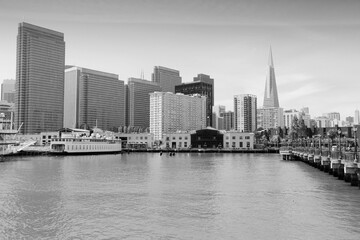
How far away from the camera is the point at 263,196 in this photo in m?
47.2

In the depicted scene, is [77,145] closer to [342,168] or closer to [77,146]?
[77,146]

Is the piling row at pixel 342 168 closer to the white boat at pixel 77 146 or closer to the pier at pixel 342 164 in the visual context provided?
the pier at pixel 342 164

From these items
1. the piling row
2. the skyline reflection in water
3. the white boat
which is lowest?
the skyline reflection in water

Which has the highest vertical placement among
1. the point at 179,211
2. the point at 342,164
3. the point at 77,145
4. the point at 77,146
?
the point at 77,145

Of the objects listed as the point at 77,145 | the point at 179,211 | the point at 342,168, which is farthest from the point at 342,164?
the point at 77,145

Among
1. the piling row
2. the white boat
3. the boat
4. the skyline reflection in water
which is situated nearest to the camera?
the skyline reflection in water

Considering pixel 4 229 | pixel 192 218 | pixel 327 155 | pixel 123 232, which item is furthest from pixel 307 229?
pixel 327 155

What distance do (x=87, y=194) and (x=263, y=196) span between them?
72.6 ft

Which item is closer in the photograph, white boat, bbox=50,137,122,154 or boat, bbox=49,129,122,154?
white boat, bbox=50,137,122,154

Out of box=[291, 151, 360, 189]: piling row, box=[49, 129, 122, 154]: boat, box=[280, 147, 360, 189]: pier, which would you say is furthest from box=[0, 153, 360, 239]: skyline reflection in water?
box=[49, 129, 122, 154]: boat

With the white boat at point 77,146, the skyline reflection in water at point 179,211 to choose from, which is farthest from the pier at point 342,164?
the white boat at point 77,146

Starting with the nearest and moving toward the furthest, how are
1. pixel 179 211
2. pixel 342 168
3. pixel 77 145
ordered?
pixel 179 211, pixel 342 168, pixel 77 145

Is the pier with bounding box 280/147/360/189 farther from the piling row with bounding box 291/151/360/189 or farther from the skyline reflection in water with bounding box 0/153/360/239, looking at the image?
the skyline reflection in water with bounding box 0/153/360/239

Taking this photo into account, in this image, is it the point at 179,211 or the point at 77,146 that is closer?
the point at 179,211
